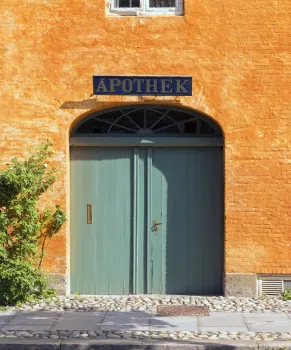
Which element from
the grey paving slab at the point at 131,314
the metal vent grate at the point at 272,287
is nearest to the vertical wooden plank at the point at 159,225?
the grey paving slab at the point at 131,314

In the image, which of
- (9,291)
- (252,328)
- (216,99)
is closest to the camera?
(252,328)

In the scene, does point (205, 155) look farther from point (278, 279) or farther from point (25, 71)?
point (25, 71)

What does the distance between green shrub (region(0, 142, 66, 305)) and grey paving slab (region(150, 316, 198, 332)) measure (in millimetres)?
2056

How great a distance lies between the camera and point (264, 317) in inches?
393

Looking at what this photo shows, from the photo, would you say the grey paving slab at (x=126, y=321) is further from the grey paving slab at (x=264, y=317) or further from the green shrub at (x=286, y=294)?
the green shrub at (x=286, y=294)

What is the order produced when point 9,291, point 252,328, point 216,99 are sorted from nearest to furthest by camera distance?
point 252,328 → point 9,291 → point 216,99

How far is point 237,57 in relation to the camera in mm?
11422

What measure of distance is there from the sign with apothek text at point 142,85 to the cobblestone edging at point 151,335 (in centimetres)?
390

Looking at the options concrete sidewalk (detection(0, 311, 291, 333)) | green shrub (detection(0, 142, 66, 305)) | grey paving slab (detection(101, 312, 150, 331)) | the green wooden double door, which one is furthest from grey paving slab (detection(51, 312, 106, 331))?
the green wooden double door

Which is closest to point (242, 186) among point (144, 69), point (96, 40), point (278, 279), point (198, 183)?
point (198, 183)

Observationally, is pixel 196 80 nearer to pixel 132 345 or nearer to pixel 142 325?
pixel 142 325

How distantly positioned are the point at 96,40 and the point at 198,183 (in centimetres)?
267

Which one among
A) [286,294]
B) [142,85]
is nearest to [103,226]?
[142,85]

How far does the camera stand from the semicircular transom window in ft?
38.7
